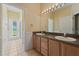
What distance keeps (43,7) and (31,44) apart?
153cm

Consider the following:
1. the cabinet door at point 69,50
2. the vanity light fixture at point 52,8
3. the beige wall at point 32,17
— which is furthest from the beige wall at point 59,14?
the cabinet door at point 69,50

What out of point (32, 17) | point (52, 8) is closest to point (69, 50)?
point (52, 8)

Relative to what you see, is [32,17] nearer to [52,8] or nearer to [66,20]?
[52,8]

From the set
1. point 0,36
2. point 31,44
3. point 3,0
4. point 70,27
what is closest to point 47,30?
point 31,44

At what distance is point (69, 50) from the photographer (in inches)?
77.2

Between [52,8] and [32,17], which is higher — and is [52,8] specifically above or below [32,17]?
above

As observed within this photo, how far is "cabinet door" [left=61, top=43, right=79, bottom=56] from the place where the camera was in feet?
5.88

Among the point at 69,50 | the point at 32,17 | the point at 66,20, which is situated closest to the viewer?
the point at 69,50

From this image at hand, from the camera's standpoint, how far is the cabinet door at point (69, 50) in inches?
70.5

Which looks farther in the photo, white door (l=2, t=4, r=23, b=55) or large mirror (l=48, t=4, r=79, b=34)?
white door (l=2, t=4, r=23, b=55)

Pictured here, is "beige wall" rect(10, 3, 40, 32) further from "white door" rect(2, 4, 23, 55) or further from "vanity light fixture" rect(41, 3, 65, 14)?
"white door" rect(2, 4, 23, 55)

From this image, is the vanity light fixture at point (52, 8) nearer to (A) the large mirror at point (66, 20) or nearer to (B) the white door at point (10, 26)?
(A) the large mirror at point (66, 20)

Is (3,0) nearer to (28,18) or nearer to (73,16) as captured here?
(73,16)

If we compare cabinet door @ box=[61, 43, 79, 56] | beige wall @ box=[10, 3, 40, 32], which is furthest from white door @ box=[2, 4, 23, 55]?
cabinet door @ box=[61, 43, 79, 56]
